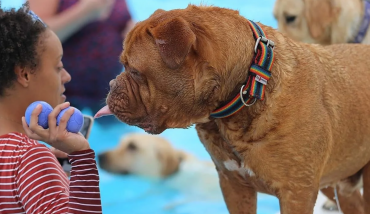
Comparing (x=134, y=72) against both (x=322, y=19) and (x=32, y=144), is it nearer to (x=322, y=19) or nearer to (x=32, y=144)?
(x=32, y=144)

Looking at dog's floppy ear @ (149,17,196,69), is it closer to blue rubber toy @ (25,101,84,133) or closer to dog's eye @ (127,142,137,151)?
blue rubber toy @ (25,101,84,133)

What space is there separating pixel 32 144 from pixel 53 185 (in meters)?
0.16

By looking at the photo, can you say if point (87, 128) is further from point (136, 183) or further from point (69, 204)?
point (136, 183)

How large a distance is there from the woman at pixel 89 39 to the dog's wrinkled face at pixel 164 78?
6.95 feet

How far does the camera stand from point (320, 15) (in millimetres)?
3854

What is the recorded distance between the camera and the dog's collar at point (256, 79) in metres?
1.57

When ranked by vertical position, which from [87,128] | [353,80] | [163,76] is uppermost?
[163,76]

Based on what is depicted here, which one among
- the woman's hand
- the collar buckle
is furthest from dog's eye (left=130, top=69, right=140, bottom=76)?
the collar buckle

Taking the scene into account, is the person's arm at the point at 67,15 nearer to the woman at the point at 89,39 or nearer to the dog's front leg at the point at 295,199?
the woman at the point at 89,39

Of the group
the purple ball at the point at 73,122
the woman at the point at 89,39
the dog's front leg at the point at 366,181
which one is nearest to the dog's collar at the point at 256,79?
the purple ball at the point at 73,122

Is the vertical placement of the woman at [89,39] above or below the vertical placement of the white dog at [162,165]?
above

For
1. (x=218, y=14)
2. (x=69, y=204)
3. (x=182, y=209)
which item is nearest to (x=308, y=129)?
(x=218, y=14)

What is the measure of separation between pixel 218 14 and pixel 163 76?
284mm

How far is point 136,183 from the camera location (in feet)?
13.3
